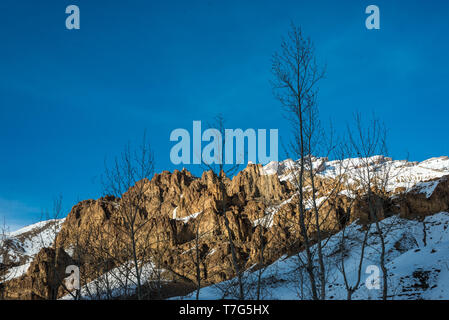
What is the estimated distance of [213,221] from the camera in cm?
11600

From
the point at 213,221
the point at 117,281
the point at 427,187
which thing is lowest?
the point at 117,281

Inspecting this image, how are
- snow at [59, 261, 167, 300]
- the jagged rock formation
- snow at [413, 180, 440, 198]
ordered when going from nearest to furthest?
snow at [59, 261, 167, 300], the jagged rock formation, snow at [413, 180, 440, 198]

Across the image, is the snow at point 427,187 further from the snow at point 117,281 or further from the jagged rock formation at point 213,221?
the snow at point 117,281

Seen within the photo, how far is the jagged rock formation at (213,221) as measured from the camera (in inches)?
484

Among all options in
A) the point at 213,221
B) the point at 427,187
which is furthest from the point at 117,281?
the point at 213,221

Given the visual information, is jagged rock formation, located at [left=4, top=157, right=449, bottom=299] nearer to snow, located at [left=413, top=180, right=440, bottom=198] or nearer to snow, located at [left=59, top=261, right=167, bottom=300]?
snow, located at [left=413, top=180, right=440, bottom=198]

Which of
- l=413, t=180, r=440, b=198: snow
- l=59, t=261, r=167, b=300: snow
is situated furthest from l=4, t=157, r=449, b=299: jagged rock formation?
l=59, t=261, r=167, b=300: snow

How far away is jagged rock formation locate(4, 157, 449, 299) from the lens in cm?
1230

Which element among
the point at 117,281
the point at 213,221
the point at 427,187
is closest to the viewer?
the point at 117,281

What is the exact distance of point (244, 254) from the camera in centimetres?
9919

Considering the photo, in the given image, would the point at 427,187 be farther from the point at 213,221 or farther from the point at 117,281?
the point at 117,281

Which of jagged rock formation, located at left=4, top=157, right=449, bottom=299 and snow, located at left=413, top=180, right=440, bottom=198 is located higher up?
snow, located at left=413, top=180, right=440, bottom=198

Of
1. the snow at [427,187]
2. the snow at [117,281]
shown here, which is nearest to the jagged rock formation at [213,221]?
the snow at [427,187]
